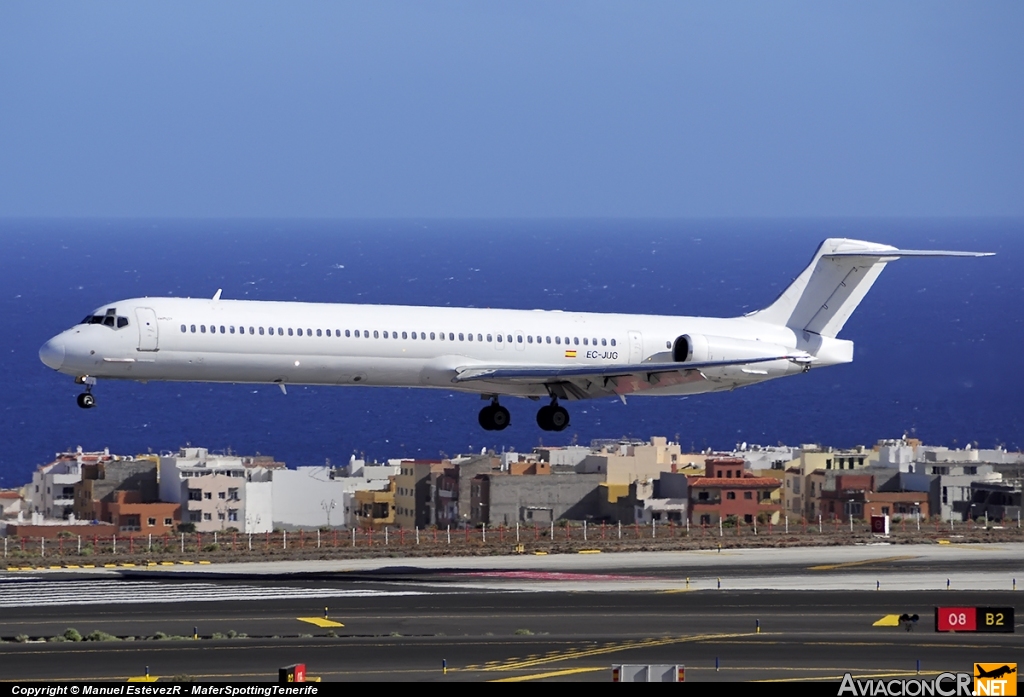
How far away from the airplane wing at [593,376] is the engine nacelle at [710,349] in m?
0.35

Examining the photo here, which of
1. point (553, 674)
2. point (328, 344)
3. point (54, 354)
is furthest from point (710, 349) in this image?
point (553, 674)

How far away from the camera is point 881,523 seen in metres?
63.0

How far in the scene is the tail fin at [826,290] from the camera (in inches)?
2120

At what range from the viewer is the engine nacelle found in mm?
50000

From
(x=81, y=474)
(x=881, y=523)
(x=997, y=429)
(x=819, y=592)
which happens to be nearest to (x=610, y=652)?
(x=819, y=592)

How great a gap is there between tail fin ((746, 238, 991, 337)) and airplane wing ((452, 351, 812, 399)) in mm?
3782

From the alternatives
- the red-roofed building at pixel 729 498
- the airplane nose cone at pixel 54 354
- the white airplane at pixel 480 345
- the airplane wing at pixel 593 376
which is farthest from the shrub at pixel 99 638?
the red-roofed building at pixel 729 498

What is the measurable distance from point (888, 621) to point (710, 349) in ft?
41.6

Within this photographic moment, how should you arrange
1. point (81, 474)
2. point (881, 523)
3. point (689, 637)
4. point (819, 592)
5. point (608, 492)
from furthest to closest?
point (81, 474), point (608, 492), point (881, 523), point (819, 592), point (689, 637)

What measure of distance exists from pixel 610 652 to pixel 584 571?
16822 mm

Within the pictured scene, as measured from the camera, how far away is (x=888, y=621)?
39406mm

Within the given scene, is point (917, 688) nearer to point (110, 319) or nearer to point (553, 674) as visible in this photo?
point (553, 674)

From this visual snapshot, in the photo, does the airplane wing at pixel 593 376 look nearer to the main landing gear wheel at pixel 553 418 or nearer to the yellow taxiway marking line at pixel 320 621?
the main landing gear wheel at pixel 553 418

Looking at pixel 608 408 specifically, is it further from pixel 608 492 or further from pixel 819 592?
pixel 819 592
